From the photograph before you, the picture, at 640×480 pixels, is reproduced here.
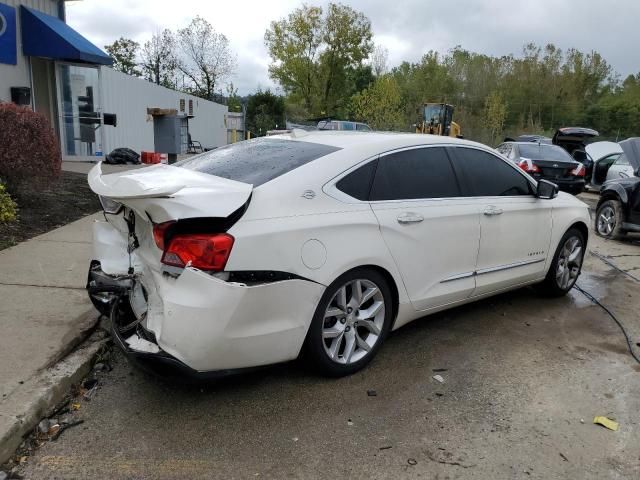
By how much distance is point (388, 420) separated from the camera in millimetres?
3236

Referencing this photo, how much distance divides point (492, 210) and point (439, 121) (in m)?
27.3

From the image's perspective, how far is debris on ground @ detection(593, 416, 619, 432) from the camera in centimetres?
325

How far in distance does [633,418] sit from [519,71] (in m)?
55.5

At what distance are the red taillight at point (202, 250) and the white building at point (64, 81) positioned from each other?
10772mm

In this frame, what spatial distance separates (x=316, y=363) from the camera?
3.50 m

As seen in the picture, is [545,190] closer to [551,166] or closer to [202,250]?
[202,250]

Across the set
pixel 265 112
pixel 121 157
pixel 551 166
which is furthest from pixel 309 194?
pixel 265 112

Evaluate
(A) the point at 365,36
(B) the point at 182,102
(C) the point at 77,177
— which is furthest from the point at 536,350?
(A) the point at 365,36

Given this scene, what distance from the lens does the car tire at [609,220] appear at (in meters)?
9.07

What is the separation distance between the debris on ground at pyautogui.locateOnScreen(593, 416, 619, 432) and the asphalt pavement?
0.12 ft

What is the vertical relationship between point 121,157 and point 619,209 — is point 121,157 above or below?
below

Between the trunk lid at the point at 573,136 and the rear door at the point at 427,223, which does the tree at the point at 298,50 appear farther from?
the rear door at the point at 427,223

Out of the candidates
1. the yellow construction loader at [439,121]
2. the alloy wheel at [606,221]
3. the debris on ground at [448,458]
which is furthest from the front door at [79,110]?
the yellow construction loader at [439,121]

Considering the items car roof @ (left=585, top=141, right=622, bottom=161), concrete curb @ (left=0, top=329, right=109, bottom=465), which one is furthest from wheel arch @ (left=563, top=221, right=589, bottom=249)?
car roof @ (left=585, top=141, right=622, bottom=161)
